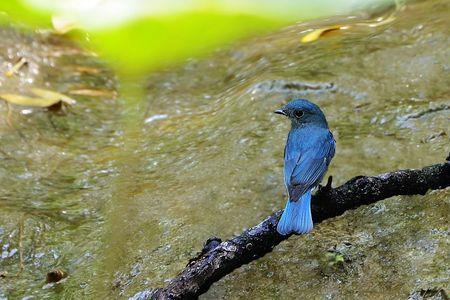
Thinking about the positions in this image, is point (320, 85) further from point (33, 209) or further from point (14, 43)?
point (14, 43)

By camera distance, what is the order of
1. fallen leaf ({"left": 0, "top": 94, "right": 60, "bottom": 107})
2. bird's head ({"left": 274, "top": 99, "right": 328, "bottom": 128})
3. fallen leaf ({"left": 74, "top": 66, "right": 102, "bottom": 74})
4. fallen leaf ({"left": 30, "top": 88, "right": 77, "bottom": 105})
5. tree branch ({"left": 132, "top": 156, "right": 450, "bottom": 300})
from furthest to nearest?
fallen leaf ({"left": 74, "top": 66, "right": 102, "bottom": 74}) → fallen leaf ({"left": 30, "top": 88, "right": 77, "bottom": 105}) → fallen leaf ({"left": 0, "top": 94, "right": 60, "bottom": 107}) → bird's head ({"left": 274, "top": 99, "right": 328, "bottom": 128}) → tree branch ({"left": 132, "top": 156, "right": 450, "bottom": 300})

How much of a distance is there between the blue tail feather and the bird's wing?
10 centimetres

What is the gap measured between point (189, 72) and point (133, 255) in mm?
2552

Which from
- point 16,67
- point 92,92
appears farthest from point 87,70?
point 16,67

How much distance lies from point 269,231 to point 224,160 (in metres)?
1.13

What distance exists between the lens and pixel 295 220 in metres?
3.12

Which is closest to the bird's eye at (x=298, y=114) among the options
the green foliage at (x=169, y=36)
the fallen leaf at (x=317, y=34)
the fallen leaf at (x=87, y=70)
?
the fallen leaf at (x=317, y=34)

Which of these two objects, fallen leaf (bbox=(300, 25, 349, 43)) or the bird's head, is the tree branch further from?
fallen leaf (bbox=(300, 25, 349, 43))

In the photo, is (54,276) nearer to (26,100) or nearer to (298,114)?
(298,114)

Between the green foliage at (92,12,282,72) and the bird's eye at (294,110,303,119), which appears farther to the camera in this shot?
the green foliage at (92,12,282,72)

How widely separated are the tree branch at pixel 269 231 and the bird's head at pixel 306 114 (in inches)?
28.1

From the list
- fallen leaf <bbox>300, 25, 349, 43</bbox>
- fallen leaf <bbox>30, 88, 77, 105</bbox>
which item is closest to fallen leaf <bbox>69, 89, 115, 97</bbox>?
fallen leaf <bbox>30, 88, 77, 105</bbox>

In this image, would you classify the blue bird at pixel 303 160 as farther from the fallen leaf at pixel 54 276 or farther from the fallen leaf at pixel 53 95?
the fallen leaf at pixel 53 95

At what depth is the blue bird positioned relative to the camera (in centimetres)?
314
